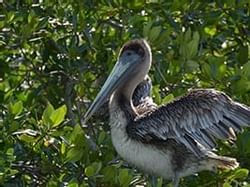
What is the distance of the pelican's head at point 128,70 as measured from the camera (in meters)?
6.30

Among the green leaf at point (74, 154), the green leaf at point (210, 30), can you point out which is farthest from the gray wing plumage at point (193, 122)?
the green leaf at point (210, 30)

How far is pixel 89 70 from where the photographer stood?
6.72m

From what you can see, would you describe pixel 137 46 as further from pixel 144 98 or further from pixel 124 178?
pixel 124 178

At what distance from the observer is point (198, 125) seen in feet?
20.0

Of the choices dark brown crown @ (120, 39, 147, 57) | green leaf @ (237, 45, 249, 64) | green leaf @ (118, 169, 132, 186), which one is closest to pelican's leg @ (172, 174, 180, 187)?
green leaf @ (118, 169, 132, 186)

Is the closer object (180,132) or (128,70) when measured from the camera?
(180,132)

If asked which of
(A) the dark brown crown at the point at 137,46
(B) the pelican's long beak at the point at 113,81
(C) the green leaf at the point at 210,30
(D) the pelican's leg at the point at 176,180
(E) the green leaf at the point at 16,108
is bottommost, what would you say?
(D) the pelican's leg at the point at 176,180

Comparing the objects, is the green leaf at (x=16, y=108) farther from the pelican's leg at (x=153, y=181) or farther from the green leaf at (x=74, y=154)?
the pelican's leg at (x=153, y=181)

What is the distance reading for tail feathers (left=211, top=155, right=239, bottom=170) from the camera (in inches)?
234

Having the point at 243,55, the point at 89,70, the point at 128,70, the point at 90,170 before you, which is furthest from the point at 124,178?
the point at 243,55

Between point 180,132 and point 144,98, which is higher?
point 180,132

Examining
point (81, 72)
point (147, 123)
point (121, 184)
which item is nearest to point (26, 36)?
point (81, 72)

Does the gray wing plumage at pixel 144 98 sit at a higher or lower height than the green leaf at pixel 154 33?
lower

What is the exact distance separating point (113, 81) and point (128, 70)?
0.17 meters
